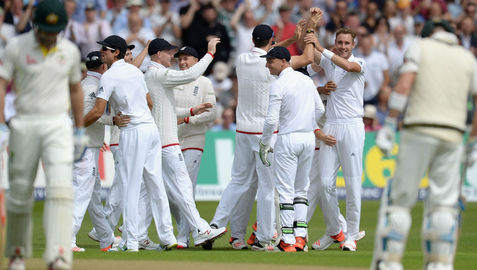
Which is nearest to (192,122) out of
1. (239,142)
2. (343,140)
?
(239,142)

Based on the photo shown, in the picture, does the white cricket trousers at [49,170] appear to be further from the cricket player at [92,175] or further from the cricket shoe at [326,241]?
the cricket shoe at [326,241]

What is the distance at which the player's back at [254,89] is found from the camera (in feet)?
40.5

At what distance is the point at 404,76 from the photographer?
7980 millimetres

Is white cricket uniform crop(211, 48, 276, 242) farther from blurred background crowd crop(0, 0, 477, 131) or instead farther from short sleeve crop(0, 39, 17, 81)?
blurred background crowd crop(0, 0, 477, 131)

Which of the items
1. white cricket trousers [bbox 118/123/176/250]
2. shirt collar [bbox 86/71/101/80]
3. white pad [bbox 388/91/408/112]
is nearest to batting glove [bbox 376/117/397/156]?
white pad [bbox 388/91/408/112]

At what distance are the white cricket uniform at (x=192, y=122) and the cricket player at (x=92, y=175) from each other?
1280 millimetres

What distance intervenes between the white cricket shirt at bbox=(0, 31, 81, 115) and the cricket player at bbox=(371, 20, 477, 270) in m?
2.98

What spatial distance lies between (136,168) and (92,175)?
1012mm

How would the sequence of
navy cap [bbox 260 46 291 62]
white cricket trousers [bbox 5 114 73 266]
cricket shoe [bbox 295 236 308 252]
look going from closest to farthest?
1. white cricket trousers [bbox 5 114 73 266]
2. navy cap [bbox 260 46 291 62]
3. cricket shoe [bbox 295 236 308 252]

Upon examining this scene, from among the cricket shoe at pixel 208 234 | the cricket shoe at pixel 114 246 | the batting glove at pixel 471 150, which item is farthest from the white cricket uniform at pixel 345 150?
the batting glove at pixel 471 150

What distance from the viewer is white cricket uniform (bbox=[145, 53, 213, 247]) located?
11938 mm

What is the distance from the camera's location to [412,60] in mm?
8008

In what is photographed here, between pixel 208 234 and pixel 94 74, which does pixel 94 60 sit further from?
pixel 208 234

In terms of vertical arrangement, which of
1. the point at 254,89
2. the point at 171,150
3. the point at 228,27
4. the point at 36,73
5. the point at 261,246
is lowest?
the point at 261,246
